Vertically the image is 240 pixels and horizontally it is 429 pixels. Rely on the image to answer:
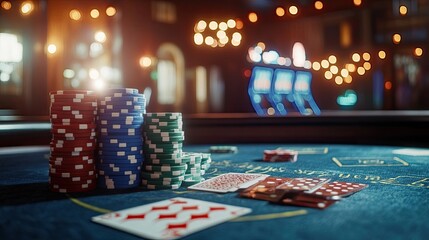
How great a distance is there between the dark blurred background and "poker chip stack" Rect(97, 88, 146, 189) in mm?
6209

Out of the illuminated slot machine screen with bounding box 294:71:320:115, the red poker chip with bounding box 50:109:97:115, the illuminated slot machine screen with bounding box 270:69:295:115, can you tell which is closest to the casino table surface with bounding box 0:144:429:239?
the red poker chip with bounding box 50:109:97:115

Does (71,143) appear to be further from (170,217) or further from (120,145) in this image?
(170,217)

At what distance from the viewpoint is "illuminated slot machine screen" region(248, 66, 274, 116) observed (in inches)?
468

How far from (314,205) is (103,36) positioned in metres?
10.3

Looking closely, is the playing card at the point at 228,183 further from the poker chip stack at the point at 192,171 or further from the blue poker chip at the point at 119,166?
the blue poker chip at the point at 119,166

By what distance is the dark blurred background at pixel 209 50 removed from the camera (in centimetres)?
877

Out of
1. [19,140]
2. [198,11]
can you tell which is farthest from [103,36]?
[19,140]

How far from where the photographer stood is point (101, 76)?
11305 mm

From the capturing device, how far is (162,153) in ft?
9.19

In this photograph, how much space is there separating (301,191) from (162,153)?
3.16 ft

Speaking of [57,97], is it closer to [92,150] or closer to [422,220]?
[92,150]

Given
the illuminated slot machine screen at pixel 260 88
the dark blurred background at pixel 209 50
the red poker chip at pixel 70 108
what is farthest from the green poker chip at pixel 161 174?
the illuminated slot machine screen at pixel 260 88

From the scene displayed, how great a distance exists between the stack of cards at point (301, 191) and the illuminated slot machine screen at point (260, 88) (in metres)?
9.11

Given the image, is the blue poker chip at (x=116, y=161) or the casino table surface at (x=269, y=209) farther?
the blue poker chip at (x=116, y=161)
